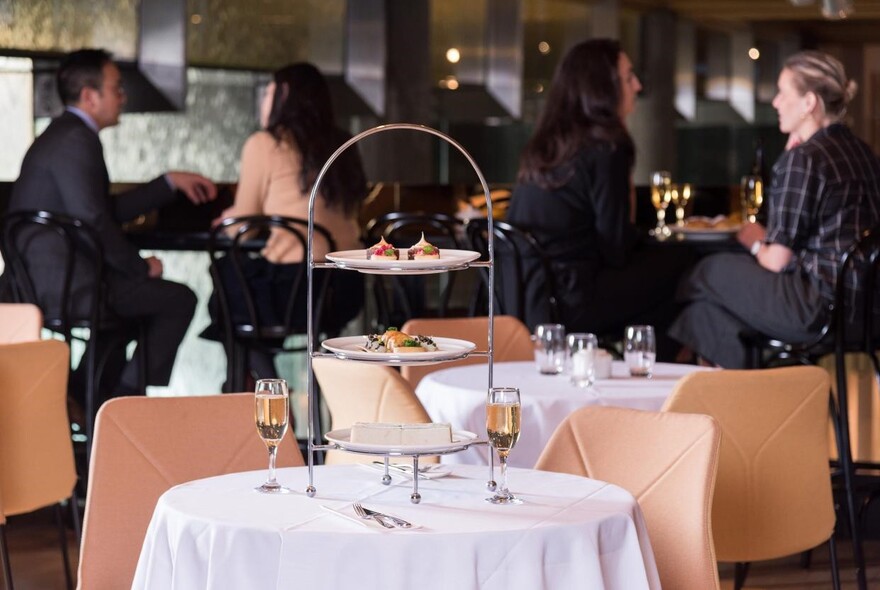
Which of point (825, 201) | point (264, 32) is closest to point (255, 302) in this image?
point (825, 201)

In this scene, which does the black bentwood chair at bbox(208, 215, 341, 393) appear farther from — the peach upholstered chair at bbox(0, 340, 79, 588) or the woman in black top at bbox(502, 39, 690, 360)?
the peach upholstered chair at bbox(0, 340, 79, 588)

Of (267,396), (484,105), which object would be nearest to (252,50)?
(484,105)

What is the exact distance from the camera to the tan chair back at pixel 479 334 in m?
3.98

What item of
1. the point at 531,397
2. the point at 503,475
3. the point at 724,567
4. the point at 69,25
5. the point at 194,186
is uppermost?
the point at 69,25

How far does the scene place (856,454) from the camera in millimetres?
4570

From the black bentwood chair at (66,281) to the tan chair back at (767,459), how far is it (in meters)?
2.44

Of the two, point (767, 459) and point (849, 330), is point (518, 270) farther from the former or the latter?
point (767, 459)

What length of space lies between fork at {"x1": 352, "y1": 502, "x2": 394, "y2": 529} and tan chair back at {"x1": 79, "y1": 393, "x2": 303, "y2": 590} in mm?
664

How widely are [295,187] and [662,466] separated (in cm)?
266

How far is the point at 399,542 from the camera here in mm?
1914

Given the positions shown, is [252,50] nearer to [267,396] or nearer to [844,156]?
[844,156]

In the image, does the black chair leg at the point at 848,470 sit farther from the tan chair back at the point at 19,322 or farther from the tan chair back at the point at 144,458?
the tan chair back at the point at 19,322

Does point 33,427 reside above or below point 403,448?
below

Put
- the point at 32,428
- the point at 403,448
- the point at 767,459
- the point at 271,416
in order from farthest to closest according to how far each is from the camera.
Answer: the point at 32,428 < the point at 767,459 < the point at 271,416 < the point at 403,448
